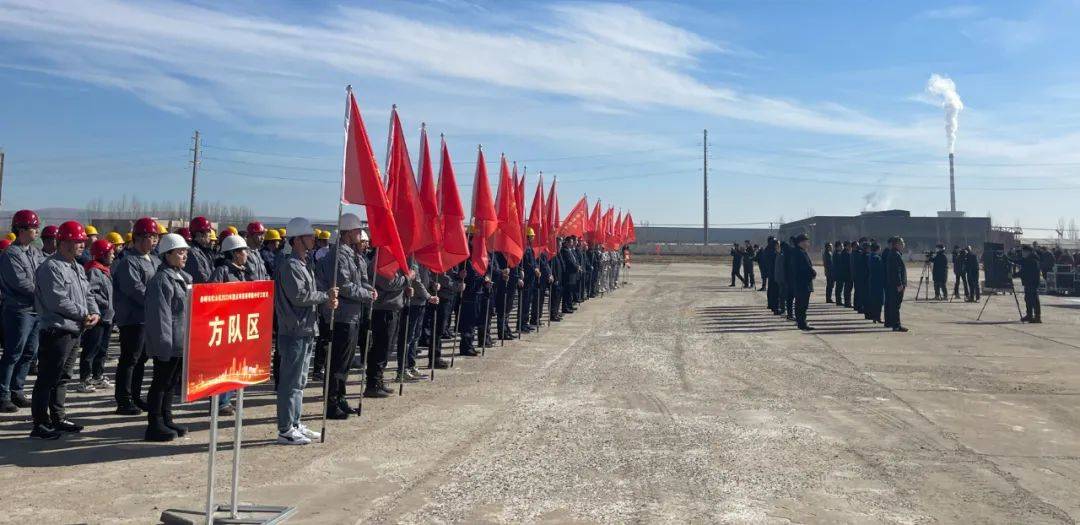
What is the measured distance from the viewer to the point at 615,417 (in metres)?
8.34

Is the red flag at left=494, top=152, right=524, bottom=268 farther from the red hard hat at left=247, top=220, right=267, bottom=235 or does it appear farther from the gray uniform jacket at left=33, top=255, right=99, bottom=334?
the gray uniform jacket at left=33, top=255, right=99, bottom=334

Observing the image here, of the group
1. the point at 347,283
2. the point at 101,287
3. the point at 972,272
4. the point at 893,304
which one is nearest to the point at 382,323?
the point at 347,283

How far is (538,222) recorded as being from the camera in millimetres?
17484

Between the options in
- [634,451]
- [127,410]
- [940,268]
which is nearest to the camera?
[634,451]

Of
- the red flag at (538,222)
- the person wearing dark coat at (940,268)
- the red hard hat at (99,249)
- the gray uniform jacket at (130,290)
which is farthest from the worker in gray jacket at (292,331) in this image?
the person wearing dark coat at (940,268)

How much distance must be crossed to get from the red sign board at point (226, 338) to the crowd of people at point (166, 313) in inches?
9.6

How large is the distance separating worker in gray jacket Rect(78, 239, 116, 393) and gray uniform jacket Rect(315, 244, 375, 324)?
109 inches

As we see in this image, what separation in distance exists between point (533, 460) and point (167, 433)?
3.34 metres

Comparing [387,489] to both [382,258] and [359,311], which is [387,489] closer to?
[359,311]

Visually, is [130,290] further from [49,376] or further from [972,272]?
[972,272]

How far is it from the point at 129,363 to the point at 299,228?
103 inches

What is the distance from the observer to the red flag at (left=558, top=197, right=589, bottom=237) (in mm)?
23562

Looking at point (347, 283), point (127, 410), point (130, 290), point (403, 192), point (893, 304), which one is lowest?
point (127, 410)

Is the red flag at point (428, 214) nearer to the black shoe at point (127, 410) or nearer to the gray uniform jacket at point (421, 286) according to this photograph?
the gray uniform jacket at point (421, 286)
